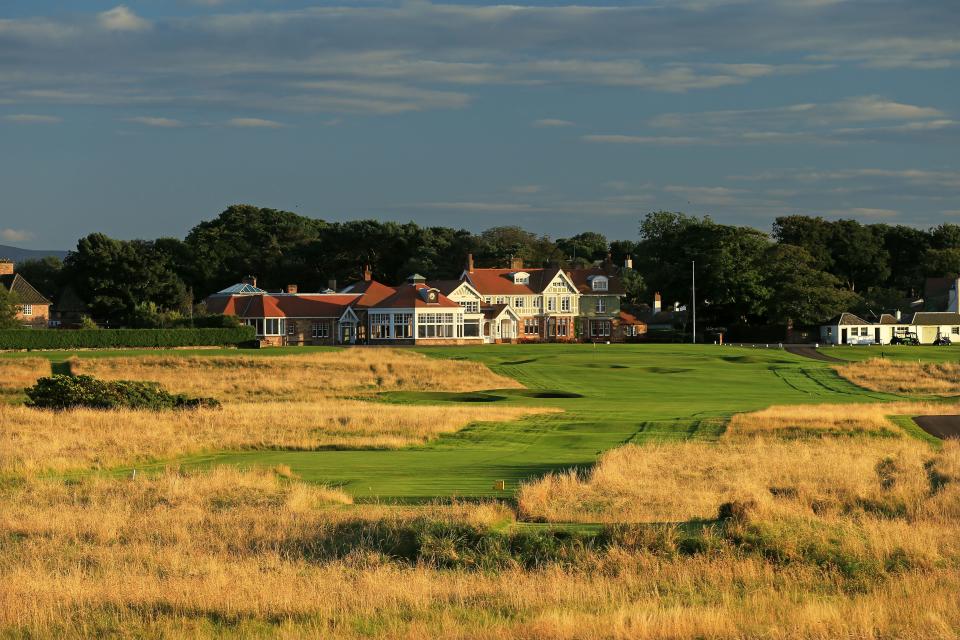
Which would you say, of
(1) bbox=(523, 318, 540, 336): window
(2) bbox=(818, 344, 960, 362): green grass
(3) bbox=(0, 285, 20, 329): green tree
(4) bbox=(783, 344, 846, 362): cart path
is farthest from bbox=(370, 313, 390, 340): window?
(2) bbox=(818, 344, 960, 362): green grass

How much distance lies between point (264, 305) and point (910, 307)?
58.6m

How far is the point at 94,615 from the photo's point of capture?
11977 mm

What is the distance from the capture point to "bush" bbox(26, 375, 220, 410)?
41.4 metres

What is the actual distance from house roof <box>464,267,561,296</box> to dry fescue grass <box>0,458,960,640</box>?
88147mm

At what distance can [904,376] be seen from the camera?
65.1 metres

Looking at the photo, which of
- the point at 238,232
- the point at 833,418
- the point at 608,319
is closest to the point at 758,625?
the point at 833,418

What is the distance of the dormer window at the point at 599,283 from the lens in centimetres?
10912

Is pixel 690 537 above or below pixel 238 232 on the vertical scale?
below

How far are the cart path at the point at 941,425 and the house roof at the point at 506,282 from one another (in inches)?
2714

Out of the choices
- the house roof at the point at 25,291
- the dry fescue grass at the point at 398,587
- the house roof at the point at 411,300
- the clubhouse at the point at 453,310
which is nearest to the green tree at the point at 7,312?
the house roof at the point at 25,291

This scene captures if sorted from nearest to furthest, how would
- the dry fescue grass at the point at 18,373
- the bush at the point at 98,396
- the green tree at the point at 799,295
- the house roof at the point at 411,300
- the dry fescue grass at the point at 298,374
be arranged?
the bush at the point at 98,396
the dry fescue grass at the point at 18,373
the dry fescue grass at the point at 298,374
the house roof at the point at 411,300
the green tree at the point at 799,295

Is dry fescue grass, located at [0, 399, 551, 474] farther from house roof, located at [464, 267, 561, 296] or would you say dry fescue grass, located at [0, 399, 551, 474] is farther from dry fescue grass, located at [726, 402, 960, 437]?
house roof, located at [464, 267, 561, 296]

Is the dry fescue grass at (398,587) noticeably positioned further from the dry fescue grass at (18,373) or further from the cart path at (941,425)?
the dry fescue grass at (18,373)

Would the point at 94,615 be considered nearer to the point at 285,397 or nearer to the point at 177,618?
the point at 177,618
